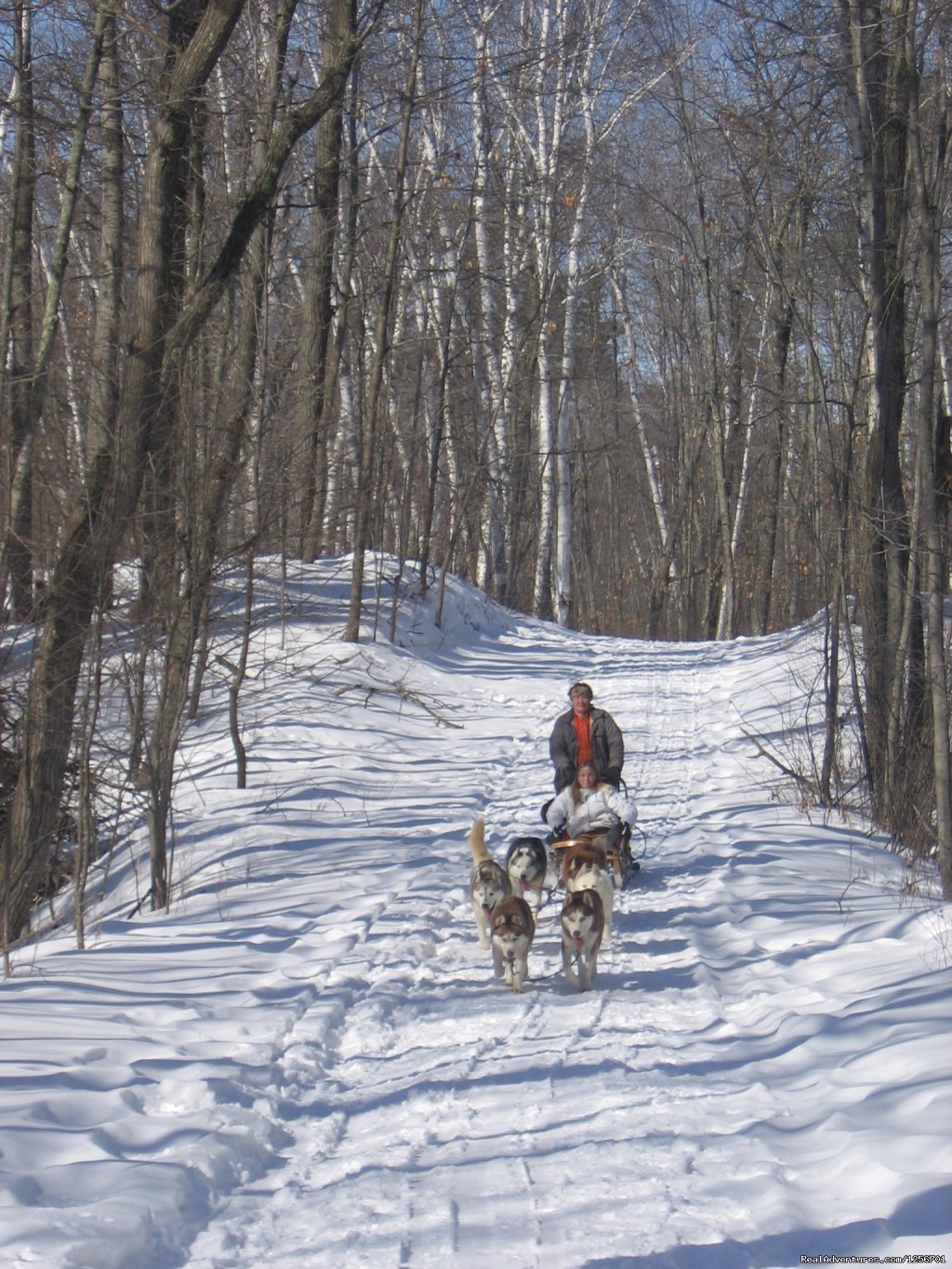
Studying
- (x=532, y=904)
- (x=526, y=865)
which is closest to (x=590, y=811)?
(x=532, y=904)

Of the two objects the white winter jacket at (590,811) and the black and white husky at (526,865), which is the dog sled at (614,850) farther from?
the black and white husky at (526,865)

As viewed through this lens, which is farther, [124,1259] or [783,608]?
[783,608]

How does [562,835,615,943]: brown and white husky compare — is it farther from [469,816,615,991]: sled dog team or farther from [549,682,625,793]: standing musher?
[549,682,625,793]: standing musher

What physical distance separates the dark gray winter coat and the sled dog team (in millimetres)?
1150

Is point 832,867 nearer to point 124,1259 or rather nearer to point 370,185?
point 124,1259

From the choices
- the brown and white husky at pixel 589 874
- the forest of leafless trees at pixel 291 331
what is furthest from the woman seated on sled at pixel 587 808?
the forest of leafless trees at pixel 291 331

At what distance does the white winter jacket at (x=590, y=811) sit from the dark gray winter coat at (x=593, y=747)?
15.2 inches

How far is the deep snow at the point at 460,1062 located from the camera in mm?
3842

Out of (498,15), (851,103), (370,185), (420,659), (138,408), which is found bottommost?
(420,659)

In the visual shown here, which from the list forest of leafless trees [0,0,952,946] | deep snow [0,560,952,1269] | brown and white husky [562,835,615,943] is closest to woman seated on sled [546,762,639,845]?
deep snow [0,560,952,1269]

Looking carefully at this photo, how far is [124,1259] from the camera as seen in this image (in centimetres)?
360

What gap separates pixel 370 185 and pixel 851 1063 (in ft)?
66.1

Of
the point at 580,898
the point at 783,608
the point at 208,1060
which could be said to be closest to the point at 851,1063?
the point at 580,898

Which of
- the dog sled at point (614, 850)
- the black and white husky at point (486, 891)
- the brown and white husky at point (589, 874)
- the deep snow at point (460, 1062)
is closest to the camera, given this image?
the deep snow at point (460, 1062)
